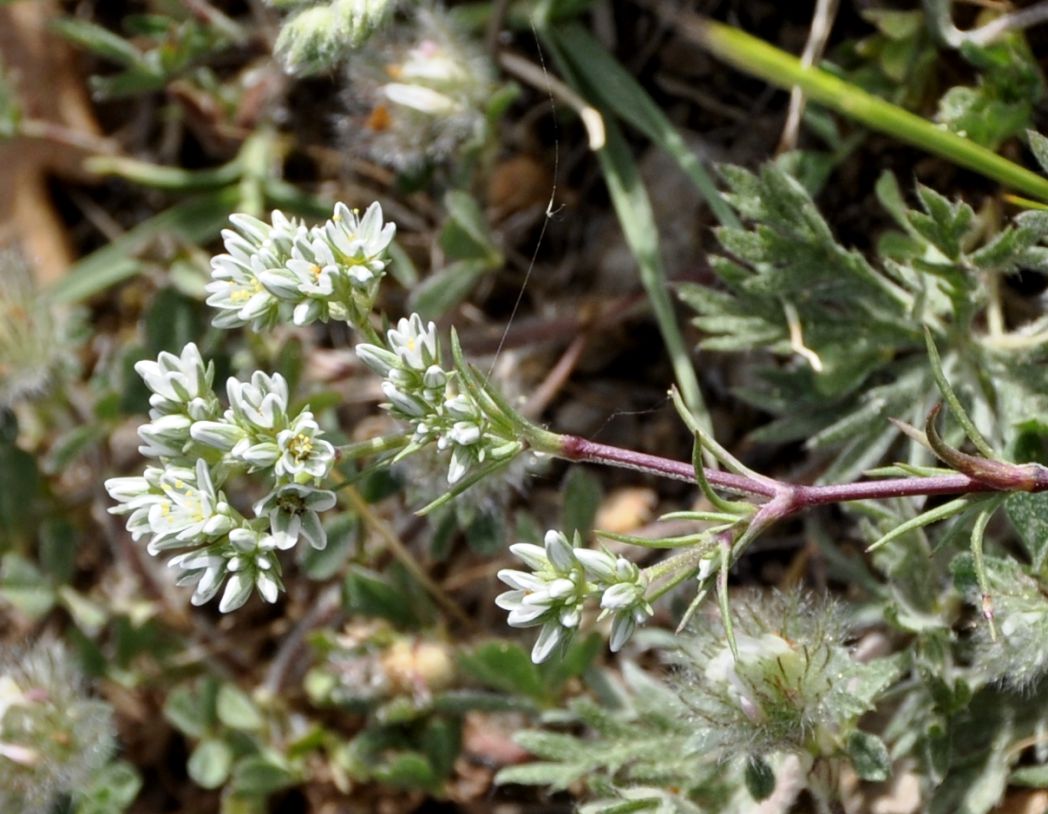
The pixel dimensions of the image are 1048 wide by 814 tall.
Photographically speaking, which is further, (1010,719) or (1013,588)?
(1010,719)

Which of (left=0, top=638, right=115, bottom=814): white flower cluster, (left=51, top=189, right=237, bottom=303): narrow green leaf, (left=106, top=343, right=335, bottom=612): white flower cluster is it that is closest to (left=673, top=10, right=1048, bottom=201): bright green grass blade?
(left=106, top=343, right=335, bottom=612): white flower cluster

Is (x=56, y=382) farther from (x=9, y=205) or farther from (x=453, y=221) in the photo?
(x=453, y=221)

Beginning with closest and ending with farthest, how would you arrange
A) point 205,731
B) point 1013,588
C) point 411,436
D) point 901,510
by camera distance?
1. point 411,436
2. point 1013,588
3. point 901,510
4. point 205,731

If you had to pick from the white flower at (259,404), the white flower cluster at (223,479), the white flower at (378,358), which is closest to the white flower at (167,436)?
the white flower cluster at (223,479)

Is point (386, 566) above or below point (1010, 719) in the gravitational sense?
below

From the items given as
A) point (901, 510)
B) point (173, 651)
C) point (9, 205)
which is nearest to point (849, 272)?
point (901, 510)

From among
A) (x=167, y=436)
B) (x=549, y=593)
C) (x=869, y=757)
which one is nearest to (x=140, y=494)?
(x=167, y=436)

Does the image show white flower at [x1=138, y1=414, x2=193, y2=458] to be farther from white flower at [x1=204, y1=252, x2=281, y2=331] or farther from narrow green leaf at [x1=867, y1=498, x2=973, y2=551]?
narrow green leaf at [x1=867, y1=498, x2=973, y2=551]
